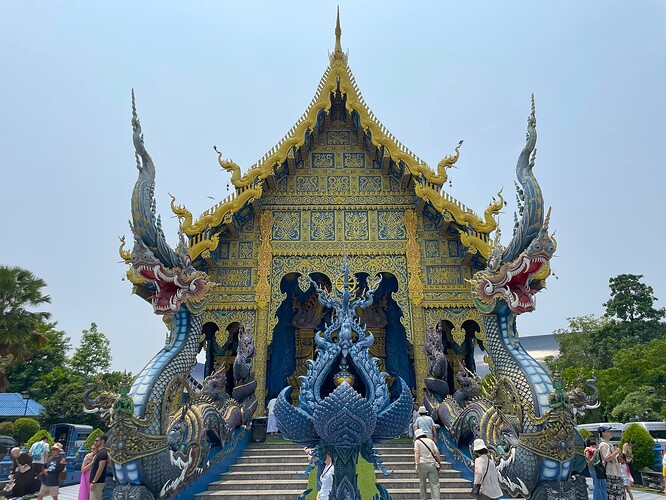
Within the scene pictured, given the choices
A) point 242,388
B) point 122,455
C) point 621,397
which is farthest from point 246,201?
point 621,397

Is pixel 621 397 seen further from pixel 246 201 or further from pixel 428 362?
pixel 246 201

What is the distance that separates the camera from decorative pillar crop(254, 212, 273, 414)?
8.57 meters

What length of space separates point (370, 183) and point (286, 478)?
5.59m

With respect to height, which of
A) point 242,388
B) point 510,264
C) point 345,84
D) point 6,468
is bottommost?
point 6,468

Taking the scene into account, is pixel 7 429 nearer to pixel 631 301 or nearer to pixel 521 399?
pixel 521 399

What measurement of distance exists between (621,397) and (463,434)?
52.7ft

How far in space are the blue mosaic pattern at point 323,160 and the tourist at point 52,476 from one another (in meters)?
6.47

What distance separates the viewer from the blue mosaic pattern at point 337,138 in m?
10.2

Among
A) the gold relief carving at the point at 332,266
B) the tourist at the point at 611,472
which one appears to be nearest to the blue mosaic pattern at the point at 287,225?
the gold relief carving at the point at 332,266

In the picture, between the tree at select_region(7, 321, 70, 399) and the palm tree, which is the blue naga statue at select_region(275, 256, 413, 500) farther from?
the tree at select_region(7, 321, 70, 399)

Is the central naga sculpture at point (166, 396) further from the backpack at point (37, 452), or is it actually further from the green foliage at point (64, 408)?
the green foliage at point (64, 408)

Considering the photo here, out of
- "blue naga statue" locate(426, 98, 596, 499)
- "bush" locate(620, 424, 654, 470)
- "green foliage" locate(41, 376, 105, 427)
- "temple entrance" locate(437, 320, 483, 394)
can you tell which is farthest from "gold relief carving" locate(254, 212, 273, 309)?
"green foliage" locate(41, 376, 105, 427)

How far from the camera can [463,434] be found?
266 inches

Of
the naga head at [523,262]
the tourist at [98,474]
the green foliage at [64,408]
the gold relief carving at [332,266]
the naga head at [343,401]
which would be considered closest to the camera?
the naga head at [343,401]
